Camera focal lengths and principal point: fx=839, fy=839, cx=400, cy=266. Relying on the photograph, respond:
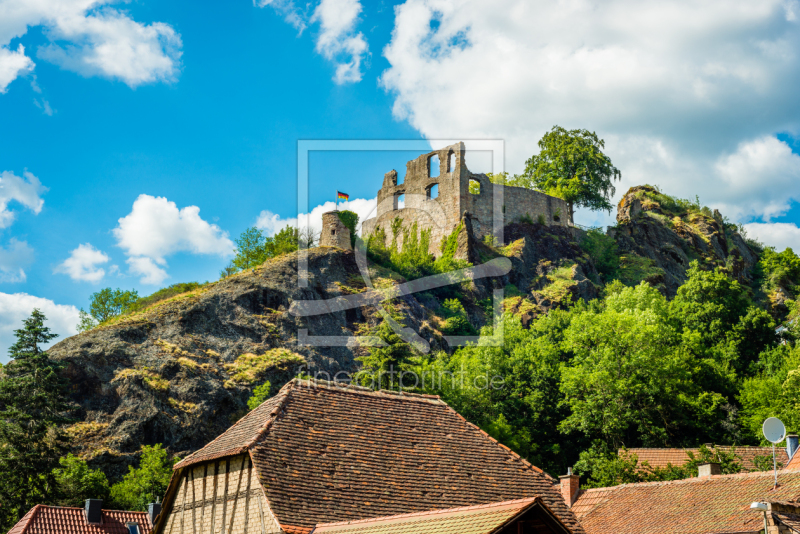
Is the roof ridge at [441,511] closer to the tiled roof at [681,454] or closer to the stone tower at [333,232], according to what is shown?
the tiled roof at [681,454]

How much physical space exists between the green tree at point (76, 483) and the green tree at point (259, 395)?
772cm

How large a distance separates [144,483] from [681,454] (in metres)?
23.2

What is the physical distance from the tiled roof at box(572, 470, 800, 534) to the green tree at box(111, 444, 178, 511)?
1971cm

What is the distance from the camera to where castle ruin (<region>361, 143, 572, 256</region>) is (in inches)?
2702

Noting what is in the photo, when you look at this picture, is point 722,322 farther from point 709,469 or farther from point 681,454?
point 709,469

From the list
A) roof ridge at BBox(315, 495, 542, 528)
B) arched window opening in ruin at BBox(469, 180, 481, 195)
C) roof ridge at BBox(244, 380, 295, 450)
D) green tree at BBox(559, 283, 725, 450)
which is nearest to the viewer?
roof ridge at BBox(315, 495, 542, 528)

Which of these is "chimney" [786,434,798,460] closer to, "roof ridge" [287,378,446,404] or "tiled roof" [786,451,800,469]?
"tiled roof" [786,451,800,469]

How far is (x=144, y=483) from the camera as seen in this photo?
3744 cm

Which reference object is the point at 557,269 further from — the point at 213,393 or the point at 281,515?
the point at 281,515

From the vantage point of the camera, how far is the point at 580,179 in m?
78.3

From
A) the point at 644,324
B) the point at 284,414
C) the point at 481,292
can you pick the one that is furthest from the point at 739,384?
the point at 284,414

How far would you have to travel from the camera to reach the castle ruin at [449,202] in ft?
225

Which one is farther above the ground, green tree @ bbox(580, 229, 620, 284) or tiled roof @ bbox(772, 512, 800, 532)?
green tree @ bbox(580, 229, 620, 284)

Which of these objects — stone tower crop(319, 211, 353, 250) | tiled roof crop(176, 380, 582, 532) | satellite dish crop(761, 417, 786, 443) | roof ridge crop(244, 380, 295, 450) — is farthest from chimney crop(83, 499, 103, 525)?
stone tower crop(319, 211, 353, 250)
